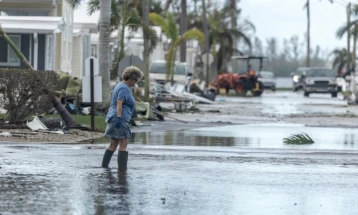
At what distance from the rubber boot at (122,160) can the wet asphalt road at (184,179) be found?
117 millimetres

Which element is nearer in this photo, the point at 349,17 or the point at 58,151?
the point at 58,151

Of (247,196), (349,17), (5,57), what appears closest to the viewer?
(247,196)

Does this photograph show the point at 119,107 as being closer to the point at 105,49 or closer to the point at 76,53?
the point at 105,49

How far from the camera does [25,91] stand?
75.4ft

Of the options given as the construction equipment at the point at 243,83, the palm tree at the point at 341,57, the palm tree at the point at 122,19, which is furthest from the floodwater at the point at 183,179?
the palm tree at the point at 341,57

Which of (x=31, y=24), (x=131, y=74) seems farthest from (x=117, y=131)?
(x=31, y=24)

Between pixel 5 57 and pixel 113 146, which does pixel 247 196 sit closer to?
pixel 113 146

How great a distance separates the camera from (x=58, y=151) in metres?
18.7

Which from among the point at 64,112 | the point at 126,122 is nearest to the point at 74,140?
the point at 64,112

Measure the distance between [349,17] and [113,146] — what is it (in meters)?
82.9

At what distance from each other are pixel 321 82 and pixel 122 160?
5615 centimetres

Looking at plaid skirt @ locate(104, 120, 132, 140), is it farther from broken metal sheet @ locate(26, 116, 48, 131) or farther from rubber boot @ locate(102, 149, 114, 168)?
broken metal sheet @ locate(26, 116, 48, 131)

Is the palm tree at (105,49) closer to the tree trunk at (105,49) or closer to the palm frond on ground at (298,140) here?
the tree trunk at (105,49)

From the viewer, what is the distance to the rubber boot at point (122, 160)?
15.6 metres
